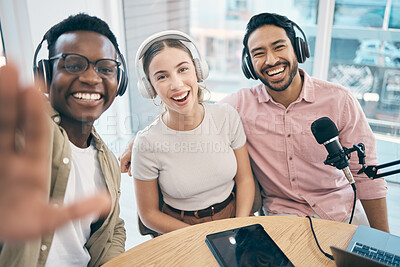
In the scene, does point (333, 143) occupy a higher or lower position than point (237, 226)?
higher

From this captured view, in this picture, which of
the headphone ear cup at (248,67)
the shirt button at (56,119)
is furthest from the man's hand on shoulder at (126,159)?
the headphone ear cup at (248,67)

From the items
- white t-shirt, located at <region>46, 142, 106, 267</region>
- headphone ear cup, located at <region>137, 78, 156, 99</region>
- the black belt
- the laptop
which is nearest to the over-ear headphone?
headphone ear cup, located at <region>137, 78, 156, 99</region>

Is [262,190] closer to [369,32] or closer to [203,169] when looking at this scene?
[203,169]

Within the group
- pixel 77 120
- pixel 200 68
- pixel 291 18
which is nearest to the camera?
pixel 77 120

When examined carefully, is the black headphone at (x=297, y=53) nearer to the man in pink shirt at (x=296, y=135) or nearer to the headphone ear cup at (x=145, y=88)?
the man in pink shirt at (x=296, y=135)

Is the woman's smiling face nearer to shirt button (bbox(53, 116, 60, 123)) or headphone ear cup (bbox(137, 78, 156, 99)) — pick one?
headphone ear cup (bbox(137, 78, 156, 99))

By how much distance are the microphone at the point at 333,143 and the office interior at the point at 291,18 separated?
1.48 metres

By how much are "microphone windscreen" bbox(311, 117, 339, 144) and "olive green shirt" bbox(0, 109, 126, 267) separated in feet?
2.45

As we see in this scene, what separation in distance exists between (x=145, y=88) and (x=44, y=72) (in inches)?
18.6

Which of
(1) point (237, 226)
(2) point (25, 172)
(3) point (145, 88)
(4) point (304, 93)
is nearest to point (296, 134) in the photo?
(4) point (304, 93)

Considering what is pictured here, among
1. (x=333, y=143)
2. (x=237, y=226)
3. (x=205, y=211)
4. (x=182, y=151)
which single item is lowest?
(x=205, y=211)

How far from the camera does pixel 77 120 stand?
45.5 inches

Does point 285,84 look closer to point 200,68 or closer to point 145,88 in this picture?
point 200,68

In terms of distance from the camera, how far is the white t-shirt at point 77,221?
3.61 ft
